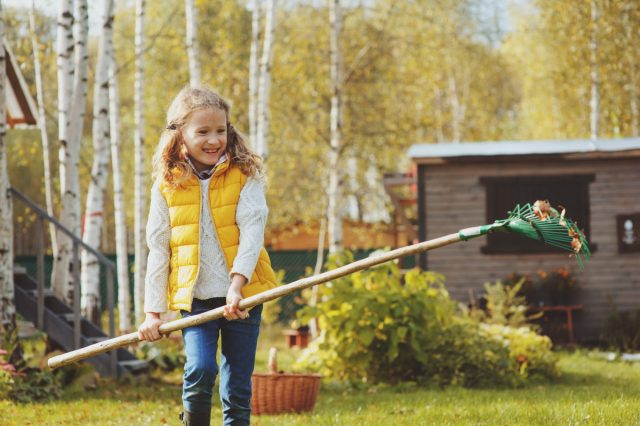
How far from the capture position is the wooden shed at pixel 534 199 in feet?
52.3

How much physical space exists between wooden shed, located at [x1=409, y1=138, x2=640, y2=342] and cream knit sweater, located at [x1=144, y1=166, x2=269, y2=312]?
11.3 meters

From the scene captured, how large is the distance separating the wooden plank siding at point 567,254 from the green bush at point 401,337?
18.1ft

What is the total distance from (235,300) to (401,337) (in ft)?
18.2

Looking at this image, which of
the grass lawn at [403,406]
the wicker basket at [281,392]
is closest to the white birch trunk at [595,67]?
the grass lawn at [403,406]

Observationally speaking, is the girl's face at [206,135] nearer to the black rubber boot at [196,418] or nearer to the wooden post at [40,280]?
the black rubber boot at [196,418]

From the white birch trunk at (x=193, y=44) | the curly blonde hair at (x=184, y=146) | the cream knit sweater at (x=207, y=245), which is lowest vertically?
the cream knit sweater at (x=207, y=245)

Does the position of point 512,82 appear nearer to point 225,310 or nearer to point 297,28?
point 297,28

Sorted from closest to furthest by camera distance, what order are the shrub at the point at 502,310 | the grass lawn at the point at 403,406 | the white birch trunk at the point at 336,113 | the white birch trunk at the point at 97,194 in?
the grass lawn at the point at 403,406
the white birch trunk at the point at 97,194
the shrub at the point at 502,310
the white birch trunk at the point at 336,113

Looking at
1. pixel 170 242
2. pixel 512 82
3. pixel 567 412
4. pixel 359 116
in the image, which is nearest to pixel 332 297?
pixel 567 412

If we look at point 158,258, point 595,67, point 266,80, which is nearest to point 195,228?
point 158,258

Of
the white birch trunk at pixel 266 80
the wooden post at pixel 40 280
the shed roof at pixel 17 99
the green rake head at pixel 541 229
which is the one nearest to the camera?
the green rake head at pixel 541 229

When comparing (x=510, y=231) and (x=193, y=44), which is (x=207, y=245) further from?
(x=193, y=44)

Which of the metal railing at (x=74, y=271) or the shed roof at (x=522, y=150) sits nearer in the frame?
the metal railing at (x=74, y=271)

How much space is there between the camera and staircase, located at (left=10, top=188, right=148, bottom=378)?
974 cm
